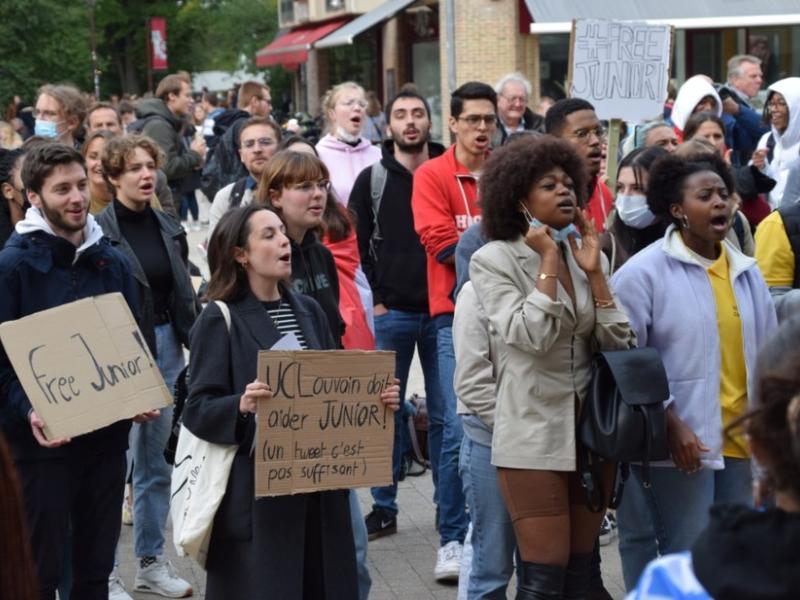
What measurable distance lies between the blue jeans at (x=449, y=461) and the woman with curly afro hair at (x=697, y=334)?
1561mm

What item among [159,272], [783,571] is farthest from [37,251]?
[783,571]

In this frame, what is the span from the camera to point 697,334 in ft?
15.8

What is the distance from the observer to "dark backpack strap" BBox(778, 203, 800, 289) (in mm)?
5699

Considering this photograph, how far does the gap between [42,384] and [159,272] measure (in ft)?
5.43

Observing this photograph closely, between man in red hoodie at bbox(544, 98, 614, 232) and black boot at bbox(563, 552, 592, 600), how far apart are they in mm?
1913

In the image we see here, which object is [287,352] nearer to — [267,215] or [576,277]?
[267,215]

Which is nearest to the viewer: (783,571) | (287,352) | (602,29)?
(783,571)

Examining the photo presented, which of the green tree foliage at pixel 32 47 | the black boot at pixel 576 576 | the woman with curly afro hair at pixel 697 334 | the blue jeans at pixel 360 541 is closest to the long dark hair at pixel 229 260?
the blue jeans at pixel 360 541

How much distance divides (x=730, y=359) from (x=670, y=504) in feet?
1.72

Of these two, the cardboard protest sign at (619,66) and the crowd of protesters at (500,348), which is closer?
the crowd of protesters at (500,348)

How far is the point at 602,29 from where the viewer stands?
7945 millimetres

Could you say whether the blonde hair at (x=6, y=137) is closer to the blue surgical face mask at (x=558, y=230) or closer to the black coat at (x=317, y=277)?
the black coat at (x=317, y=277)

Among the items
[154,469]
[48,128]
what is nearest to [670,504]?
[154,469]

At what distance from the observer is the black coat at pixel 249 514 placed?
4605 millimetres
